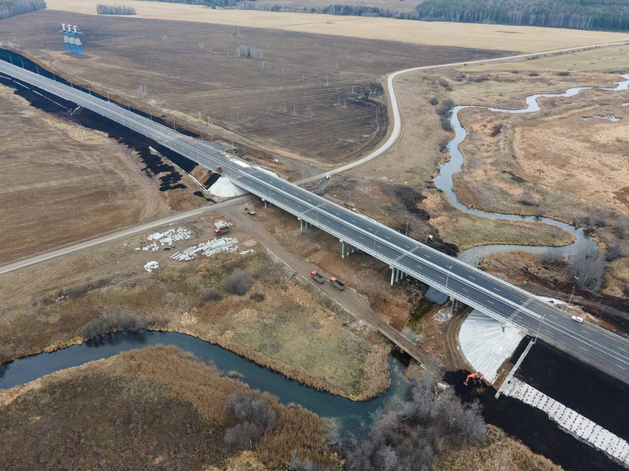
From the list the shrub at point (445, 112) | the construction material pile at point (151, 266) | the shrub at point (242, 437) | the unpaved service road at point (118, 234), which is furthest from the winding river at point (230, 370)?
the shrub at point (445, 112)

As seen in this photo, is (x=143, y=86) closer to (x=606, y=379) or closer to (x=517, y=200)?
(x=517, y=200)

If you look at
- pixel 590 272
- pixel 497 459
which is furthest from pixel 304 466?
pixel 590 272

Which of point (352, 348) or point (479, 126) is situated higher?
point (479, 126)

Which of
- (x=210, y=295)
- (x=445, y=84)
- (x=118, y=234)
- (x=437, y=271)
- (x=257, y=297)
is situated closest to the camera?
(x=437, y=271)

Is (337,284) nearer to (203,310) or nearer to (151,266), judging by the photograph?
(203,310)

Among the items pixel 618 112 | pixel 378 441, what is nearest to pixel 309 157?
pixel 378 441

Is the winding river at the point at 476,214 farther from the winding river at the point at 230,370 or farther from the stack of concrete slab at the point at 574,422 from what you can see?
the winding river at the point at 230,370

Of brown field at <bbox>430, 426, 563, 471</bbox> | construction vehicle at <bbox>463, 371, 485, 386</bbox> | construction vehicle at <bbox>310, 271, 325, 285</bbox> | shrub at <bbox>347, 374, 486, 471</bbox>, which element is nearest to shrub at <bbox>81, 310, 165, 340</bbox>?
construction vehicle at <bbox>310, 271, 325, 285</bbox>
